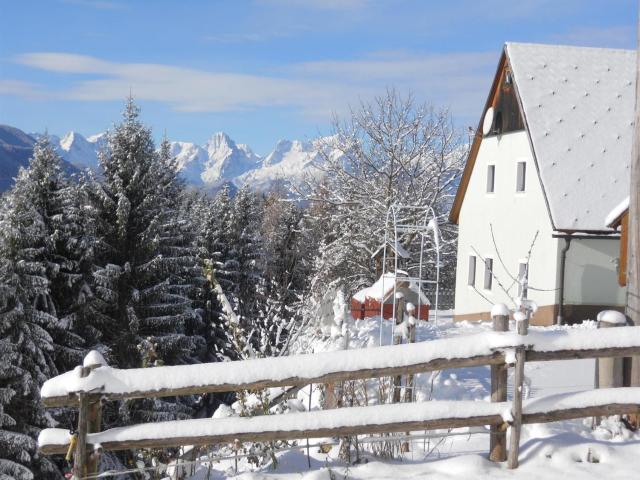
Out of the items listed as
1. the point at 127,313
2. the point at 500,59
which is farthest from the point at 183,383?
the point at 500,59

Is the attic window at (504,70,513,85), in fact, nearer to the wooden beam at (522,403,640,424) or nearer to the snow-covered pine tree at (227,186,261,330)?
the snow-covered pine tree at (227,186,261,330)

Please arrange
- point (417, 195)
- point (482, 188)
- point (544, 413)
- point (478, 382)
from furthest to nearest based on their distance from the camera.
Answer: point (417, 195)
point (482, 188)
point (478, 382)
point (544, 413)

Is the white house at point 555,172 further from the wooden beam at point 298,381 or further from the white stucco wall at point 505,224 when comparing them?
the wooden beam at point 298,381

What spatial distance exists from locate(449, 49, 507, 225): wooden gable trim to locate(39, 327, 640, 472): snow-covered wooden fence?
19036 millimetres

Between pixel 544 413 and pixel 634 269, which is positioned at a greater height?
pixel 634 269

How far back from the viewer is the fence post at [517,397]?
541 cm

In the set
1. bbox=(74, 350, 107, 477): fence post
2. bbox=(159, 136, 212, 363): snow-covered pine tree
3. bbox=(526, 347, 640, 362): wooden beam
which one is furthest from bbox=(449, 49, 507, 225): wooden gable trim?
bbox=(74, 350, 107, 477): fence post

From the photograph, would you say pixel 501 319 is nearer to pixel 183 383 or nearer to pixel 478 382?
pixel 183 383

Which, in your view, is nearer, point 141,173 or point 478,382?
point 478,382

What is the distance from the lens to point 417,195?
3175 centimetres

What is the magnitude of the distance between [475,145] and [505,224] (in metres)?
3.61

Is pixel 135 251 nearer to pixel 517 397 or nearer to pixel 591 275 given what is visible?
pixel 591 275

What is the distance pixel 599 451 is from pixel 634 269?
213 cm

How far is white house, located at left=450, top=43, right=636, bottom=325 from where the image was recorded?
19.9 m
